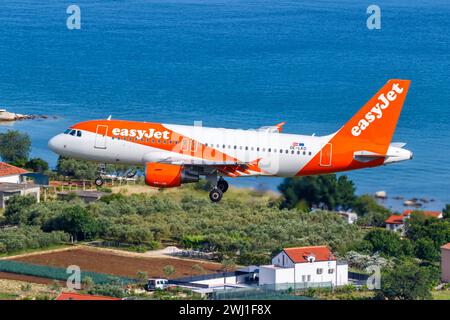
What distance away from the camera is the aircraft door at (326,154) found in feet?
300

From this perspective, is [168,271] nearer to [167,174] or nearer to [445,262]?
[445,262]

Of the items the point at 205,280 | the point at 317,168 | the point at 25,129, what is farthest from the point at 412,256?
the point at 25,129

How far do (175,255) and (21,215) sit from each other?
17387 millimetres

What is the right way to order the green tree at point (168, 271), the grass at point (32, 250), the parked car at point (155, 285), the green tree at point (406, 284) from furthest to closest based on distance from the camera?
the grass at point (32, 250) < the green tree at point (168, 271) < the green tree at point (406, 284) < the parked car at point (155, 285)

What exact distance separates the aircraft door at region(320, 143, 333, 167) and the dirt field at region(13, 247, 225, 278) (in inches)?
1275

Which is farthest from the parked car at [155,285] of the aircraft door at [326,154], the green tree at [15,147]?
the green tree at [15,147]

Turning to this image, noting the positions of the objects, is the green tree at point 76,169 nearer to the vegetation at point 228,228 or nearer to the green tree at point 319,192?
the vegetation at point 228,228

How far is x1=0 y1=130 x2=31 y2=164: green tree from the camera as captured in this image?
16512 cm

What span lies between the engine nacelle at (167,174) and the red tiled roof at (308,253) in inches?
1269

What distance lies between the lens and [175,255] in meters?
130

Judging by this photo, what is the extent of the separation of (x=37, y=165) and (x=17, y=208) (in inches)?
678

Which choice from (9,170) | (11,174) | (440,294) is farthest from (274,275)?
(9,170)

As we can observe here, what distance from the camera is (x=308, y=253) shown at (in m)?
125
